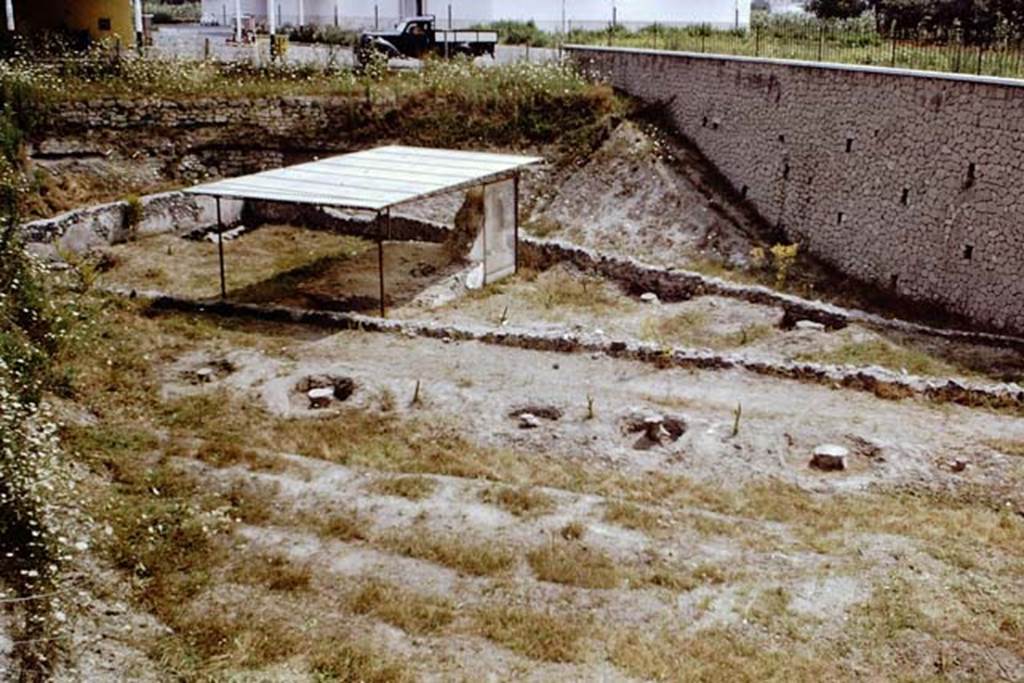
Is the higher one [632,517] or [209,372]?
[209,372]

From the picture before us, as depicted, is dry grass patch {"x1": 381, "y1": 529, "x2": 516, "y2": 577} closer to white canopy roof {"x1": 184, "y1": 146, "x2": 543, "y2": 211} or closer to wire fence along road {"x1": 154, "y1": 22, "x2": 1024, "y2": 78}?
white canopy roof {"x1": 184, "y1": 146, "x2": 543, "y2": 211}

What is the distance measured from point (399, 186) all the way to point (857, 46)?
10895 mm

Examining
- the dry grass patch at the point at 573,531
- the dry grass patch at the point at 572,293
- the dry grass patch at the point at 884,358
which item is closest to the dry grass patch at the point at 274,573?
the dry grass patch at the point at 573,531

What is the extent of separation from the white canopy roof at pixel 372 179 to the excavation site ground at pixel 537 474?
4.73ft

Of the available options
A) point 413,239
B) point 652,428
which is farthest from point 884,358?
point 413,239

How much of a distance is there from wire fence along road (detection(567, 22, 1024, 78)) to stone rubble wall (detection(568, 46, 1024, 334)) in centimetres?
97

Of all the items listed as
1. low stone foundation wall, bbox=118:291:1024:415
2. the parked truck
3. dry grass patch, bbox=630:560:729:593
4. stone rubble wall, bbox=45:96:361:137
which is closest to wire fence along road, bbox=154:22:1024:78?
the parked truck

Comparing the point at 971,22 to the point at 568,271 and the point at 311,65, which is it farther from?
the point at 311,65

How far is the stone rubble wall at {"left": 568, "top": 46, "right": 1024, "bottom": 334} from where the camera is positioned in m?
16.9

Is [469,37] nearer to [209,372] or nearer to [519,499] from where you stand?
[209,372]

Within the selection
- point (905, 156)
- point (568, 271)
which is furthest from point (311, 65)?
point (905, 156)

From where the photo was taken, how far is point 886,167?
62.9ft

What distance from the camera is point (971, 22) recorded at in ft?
84.4

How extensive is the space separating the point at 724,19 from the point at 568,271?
22.1m
